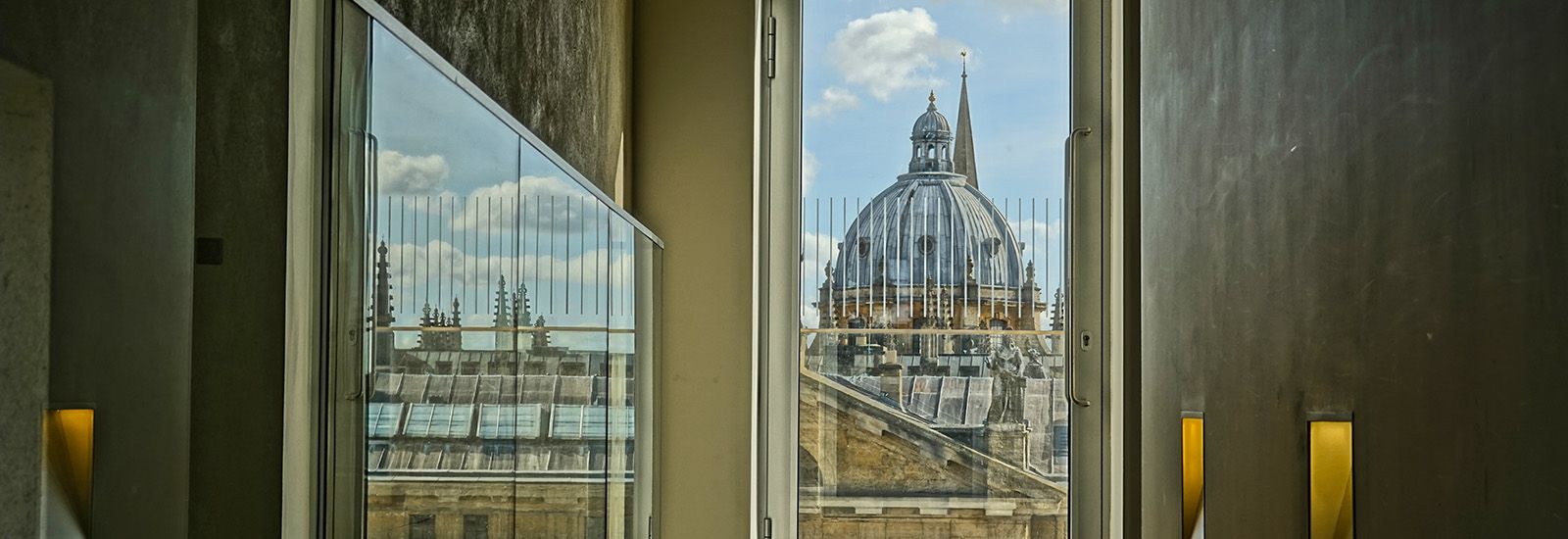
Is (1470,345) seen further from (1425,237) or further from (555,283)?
(555,283)

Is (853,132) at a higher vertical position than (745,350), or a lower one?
higher

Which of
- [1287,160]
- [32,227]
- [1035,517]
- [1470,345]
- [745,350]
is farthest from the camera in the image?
[1035,517]

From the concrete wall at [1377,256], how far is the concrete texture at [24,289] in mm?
703

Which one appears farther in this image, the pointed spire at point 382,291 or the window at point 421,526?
the window at point 421,526

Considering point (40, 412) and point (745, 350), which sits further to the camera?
point (745, 350)

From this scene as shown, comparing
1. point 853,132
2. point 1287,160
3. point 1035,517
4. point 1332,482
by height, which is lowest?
point 1035,517

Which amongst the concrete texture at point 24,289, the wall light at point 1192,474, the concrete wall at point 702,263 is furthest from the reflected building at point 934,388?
the concrete texture at point 24,289

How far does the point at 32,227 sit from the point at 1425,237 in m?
0.80

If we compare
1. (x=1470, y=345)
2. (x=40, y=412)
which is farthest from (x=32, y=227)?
(x=1470, y=345)

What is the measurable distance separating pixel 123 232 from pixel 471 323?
58 cm

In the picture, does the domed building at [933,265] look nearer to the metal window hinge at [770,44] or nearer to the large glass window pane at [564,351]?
the metal window hinge at [770,44]

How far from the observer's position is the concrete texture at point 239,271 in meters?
0.67

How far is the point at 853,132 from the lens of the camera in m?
3.23

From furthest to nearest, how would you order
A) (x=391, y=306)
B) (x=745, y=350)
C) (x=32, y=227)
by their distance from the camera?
(x=745, y=350) < (x=391, y=306) < (x=32, y=227)
